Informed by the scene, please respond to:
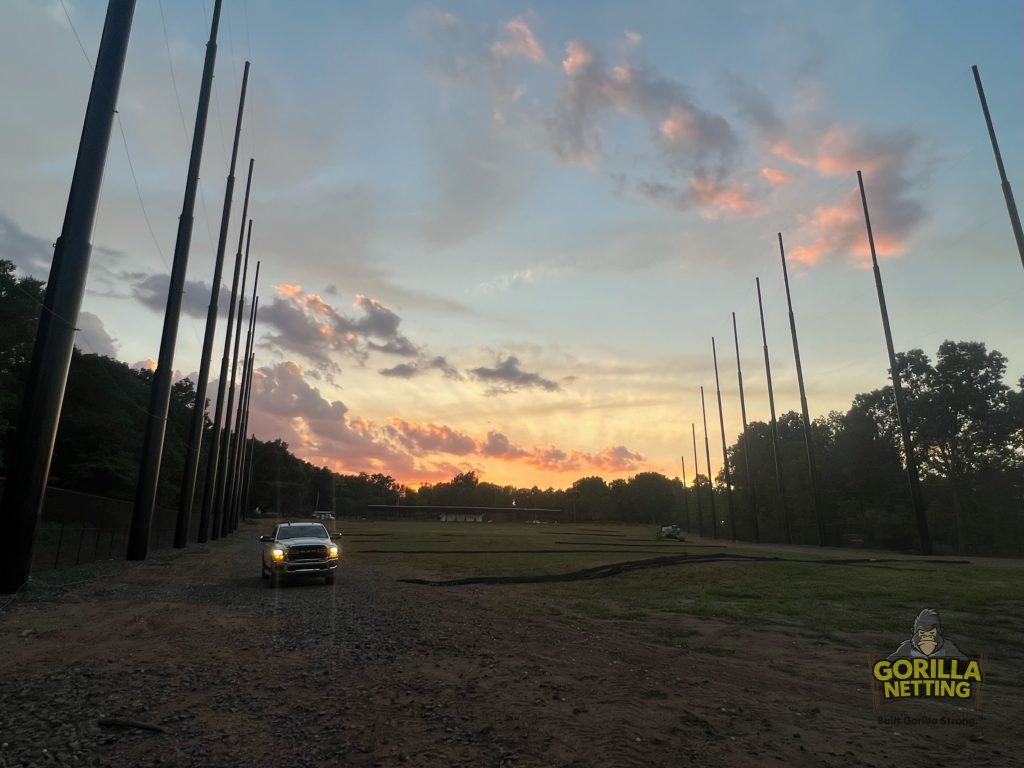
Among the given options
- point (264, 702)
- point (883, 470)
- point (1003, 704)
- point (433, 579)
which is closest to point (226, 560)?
point (433, 579)

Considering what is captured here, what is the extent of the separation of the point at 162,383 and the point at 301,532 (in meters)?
11.0

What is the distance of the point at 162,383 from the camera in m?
24.8

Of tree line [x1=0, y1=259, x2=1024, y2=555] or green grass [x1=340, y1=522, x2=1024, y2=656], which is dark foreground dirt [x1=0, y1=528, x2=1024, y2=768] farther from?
tree line [x1=0, y1=259, x2=1024, y2=555]

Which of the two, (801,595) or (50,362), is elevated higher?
(50,362)

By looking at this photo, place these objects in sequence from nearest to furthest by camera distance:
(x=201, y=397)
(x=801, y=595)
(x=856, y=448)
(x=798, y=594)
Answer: (x=801, y=595) → (x=798, y=594) → (x=201, y=397) → (x=856, y=448)

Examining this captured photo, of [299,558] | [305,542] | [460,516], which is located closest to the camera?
[299,558]

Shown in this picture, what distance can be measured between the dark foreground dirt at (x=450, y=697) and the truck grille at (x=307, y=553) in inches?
204

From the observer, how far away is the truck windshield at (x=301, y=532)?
61.8 feet

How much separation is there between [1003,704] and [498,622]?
26.5 ft

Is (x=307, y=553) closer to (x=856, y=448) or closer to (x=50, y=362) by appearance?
(x=50, y=362)

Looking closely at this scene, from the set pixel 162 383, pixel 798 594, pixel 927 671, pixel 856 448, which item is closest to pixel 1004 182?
pixel 798 594

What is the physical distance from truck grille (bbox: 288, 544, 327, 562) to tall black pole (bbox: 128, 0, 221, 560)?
35.6ft

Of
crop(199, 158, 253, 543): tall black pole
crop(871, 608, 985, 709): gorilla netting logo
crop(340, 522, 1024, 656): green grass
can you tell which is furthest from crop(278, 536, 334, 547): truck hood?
crop(199, 158, 253, 543): tall black pole

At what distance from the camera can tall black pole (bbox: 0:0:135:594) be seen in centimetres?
1360
